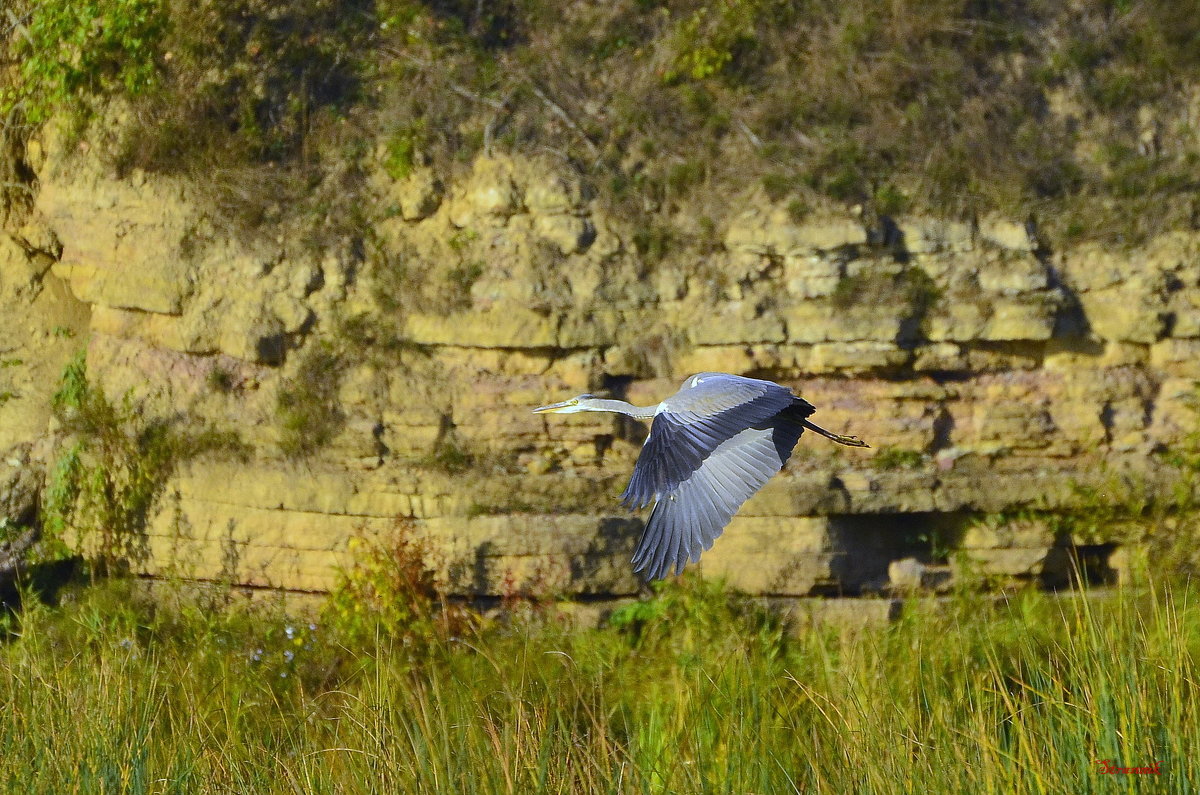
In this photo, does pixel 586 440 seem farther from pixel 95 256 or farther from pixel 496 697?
pixel 95 256

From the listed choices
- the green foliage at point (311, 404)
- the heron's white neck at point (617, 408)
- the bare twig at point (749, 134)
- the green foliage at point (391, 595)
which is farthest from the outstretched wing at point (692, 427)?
the bare twig at point (749, 134)

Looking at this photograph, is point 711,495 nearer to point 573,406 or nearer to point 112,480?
point 573,406

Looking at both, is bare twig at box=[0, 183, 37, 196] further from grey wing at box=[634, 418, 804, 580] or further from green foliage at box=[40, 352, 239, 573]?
grey wing at box=[634, 418, 804, 580]

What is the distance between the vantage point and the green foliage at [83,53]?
802cm

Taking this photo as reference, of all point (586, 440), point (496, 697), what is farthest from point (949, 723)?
point (586, 440)

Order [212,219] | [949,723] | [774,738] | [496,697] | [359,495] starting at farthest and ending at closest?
[212,219], [359,495], [496,697], [774,738], [949,723]

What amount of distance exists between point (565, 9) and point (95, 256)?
3.39m

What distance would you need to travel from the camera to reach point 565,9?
8844mm

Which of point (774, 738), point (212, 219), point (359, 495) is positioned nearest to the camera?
point (774, 738)

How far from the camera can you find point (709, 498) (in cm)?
516

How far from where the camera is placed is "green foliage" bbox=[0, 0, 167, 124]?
26.3 feet
